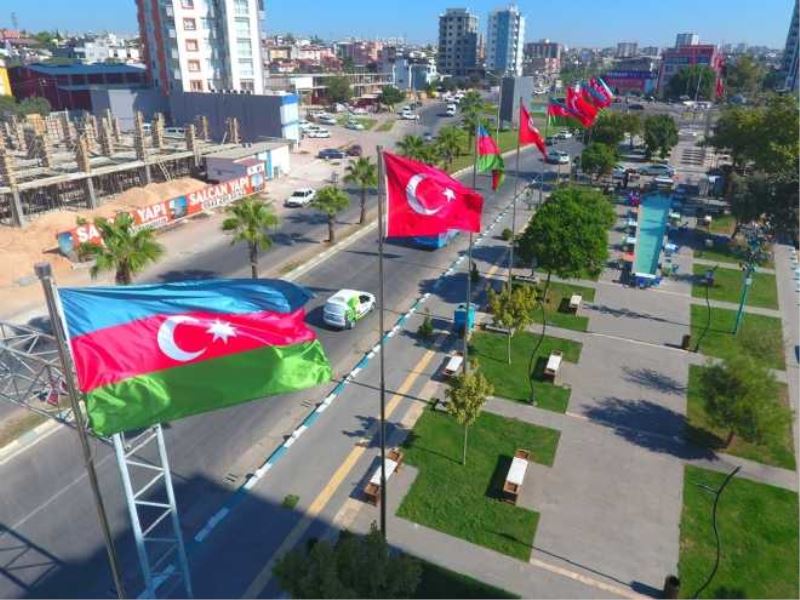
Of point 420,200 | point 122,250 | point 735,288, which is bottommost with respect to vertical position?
point 735,288

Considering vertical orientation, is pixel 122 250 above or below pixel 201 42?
below

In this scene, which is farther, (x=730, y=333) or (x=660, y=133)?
(x=660, y=133)

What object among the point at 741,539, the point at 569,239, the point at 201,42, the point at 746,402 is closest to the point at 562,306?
the point at 569,239

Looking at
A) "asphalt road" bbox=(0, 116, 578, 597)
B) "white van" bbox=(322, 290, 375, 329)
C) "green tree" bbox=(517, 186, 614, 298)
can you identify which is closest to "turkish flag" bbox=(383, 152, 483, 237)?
"asphalt road" bbox=(0, 116, 578, 597)

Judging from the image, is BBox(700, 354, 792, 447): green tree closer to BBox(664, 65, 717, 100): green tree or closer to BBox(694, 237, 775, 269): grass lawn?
BBox(694, 237, 775, 269): grass lawn

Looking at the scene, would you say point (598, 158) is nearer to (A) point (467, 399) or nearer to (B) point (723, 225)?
(B) point (723, 225)

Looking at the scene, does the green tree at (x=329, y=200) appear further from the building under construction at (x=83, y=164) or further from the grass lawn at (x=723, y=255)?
the grass lawn at (x=723, y=255)

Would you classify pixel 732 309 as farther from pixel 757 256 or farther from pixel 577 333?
pixel 577 333
